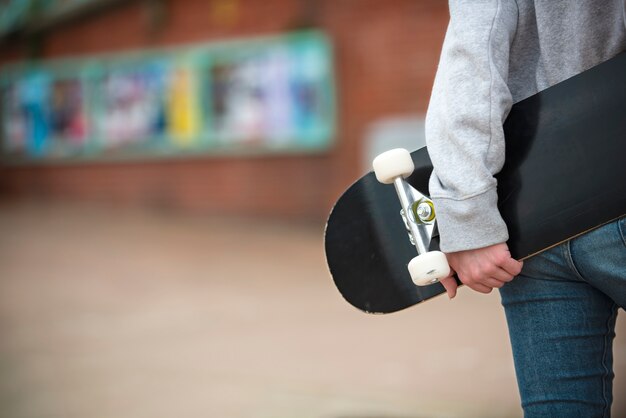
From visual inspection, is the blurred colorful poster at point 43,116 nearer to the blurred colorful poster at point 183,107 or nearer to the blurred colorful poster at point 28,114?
the blurred colorful poster at point 28,114

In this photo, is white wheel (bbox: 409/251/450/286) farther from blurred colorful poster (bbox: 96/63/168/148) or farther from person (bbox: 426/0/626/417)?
blurred colorful poster (bbox: 96/63/168/148)

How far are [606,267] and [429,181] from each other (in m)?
0.37

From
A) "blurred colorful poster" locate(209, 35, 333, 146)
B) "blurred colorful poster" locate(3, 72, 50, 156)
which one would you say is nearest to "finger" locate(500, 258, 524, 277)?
"blurred colorful poster" locate(209, 35, 333, 146)

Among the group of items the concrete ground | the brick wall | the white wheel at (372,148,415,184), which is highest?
the brick wall

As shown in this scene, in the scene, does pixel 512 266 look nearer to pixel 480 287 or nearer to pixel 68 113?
pixel 480 287

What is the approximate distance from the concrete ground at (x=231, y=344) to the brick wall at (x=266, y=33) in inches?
63.4

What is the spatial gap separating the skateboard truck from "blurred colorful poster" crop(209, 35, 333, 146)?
7345 mm

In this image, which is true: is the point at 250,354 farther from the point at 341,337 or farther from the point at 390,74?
the point at 390,74

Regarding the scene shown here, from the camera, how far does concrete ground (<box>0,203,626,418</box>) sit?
3666 mm

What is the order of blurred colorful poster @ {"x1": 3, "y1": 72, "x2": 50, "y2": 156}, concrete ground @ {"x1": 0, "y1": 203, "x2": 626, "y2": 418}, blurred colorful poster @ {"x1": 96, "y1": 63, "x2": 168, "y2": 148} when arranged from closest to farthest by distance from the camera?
1. concrete ground @ {"x1": 0, "y1": 203, "x2": 626, "y2": 418}
2. blurred colorful poster @ {"x1": 96, "y1": 63, "x2": 168, "y2": 148}
3. blurred colorful poster @ {"x1": 3, "y1": 72, "x2": 50, "y2": 156}

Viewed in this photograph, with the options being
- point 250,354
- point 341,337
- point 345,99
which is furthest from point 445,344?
point 345,99

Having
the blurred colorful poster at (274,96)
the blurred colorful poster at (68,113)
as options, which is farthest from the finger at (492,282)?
the blurred colorful poster at (68,113)

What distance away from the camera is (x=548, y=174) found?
1.58 meters

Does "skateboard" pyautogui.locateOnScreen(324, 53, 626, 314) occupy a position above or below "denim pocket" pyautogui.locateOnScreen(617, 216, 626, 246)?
above
